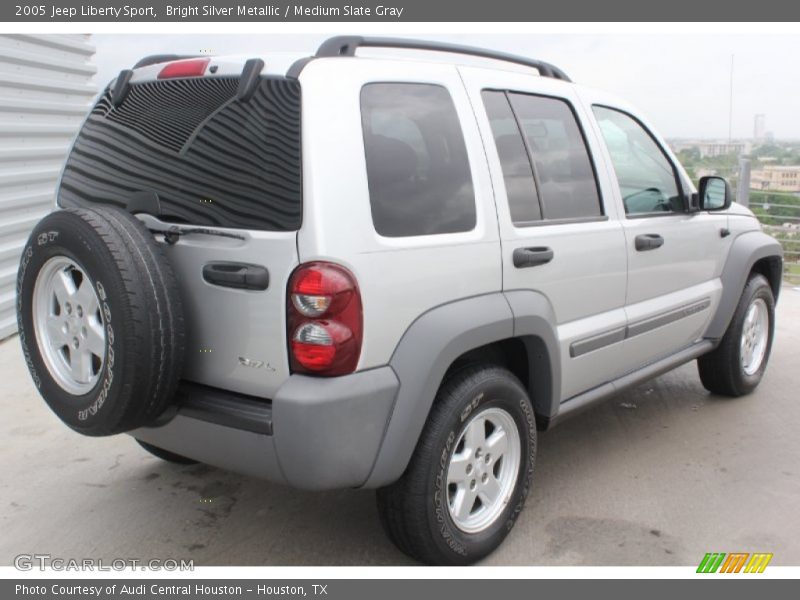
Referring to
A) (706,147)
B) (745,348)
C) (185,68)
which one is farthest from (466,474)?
(706,147)

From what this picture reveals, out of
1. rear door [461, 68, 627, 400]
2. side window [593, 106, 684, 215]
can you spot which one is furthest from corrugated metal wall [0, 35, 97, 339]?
side window [593, 106, 684, 215]

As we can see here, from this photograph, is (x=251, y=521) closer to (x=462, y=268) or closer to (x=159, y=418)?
(x=159, y=418)

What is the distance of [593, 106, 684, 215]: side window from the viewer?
3912 mm

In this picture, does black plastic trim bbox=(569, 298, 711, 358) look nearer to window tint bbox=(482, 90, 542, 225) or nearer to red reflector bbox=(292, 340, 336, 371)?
window tint bbox=(482, 90, 542, 225)

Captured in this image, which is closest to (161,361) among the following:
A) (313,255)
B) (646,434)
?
(313,255)

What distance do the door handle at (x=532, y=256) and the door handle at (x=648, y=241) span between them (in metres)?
0.78

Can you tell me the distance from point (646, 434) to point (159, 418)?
2851 millimetres

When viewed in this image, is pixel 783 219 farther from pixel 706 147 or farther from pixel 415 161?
pixel 415 161

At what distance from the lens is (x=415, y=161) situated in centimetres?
283

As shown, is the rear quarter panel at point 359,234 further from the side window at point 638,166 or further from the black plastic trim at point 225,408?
the side window at point 638,166

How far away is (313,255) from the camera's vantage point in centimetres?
247

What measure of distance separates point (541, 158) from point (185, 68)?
5.01ft
